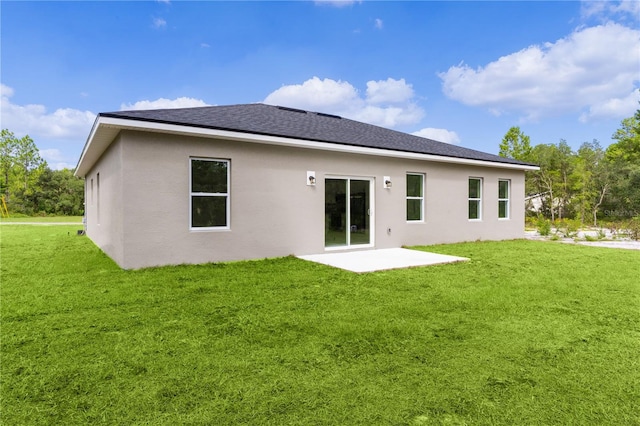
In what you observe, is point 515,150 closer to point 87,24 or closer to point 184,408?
point 87,24

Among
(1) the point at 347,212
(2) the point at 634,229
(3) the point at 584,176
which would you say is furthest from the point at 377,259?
(3) the point at 584,176

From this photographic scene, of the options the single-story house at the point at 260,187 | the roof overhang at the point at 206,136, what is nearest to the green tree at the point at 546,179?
the single-story house at the point at 260,187

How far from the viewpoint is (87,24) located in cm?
1316

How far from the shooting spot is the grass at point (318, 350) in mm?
2117

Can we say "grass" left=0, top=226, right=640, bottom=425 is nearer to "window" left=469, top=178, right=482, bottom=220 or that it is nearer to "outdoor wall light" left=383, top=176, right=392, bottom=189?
"outdoor wall light" left=383, top=176, right=392, bottom=189

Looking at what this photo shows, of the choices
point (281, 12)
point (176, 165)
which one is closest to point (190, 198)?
point (176, 165)

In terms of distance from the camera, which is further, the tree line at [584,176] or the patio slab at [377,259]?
the tree line at [584,176]

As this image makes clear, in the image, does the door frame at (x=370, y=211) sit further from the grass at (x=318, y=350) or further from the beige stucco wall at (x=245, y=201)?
the grass at (x=318, y=350)

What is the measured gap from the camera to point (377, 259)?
25.9ft

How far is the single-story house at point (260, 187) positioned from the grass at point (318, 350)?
5.09 ft

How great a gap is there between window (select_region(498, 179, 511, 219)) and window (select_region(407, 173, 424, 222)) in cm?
422

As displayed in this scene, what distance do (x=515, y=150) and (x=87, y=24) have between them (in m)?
29.4

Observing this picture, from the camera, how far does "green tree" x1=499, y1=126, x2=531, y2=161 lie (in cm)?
2789

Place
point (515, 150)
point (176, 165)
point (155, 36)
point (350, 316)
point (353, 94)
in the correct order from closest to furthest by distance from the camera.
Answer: point (350, 316) < point (176, 165) < point (155, 36) < point (515, 150) < point (353, 94)
